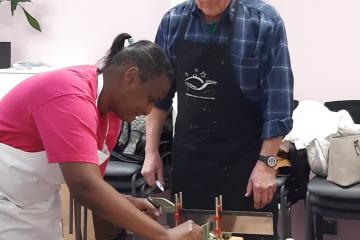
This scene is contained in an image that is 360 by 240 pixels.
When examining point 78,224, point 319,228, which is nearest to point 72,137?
point 78,224

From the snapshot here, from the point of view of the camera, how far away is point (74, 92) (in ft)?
3.72

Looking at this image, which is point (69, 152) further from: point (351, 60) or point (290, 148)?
point (351, 60)

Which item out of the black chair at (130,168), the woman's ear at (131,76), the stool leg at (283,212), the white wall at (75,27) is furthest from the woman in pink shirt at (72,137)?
the white wall at (75,27)

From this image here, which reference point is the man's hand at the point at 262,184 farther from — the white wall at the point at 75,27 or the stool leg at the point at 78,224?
the white wall at the point at 75,27

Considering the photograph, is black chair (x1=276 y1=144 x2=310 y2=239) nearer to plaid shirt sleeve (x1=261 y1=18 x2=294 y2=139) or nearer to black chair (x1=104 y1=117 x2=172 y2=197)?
black chair (x1=104 y1=117 x2=172 y2=197)

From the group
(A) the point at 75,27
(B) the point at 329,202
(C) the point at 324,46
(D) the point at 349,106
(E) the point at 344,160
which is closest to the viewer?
(B) the point at 329,202

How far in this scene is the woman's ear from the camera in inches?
47.4

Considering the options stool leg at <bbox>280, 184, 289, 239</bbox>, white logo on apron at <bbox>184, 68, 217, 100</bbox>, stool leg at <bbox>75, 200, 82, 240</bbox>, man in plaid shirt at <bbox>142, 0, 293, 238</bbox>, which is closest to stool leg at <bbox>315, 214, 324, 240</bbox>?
stool leg at <bbox>280, 184, 289, 239</bbox>

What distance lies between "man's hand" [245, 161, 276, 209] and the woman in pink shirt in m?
0.43

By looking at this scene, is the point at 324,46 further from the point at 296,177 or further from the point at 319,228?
the point at 319,228

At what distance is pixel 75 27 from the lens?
3631mm

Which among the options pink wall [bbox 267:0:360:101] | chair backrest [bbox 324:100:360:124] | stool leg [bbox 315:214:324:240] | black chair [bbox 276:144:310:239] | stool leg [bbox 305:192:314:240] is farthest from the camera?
pink wall [bbox 267:0:360:101]

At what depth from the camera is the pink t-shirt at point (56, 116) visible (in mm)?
1086

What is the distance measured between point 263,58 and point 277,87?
0.10 m
